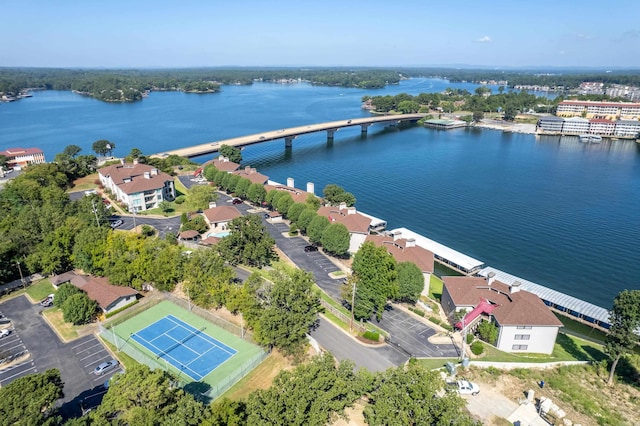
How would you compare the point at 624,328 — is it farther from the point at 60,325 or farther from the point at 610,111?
the point at 610,111

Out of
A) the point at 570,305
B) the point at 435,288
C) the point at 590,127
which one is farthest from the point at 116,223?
the point at 590,127

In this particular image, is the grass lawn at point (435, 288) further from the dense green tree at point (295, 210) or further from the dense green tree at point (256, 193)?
the dense green tree at point (256, 193)

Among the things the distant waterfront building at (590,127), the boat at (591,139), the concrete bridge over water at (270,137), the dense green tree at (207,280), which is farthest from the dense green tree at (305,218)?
the distant waterfront building at (590,127)

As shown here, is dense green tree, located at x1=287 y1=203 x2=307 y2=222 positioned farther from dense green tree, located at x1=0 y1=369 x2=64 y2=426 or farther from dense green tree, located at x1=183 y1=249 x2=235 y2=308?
dense green tree, located at x1=0 y1=369 x2=64 y2=426

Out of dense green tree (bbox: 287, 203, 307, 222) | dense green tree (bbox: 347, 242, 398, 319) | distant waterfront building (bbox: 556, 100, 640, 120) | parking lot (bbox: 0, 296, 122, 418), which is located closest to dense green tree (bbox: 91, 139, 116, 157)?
dense green tree (bbox: 287, 203, 307, 222)

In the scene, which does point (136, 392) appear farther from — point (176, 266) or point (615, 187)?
point (615, 187)
